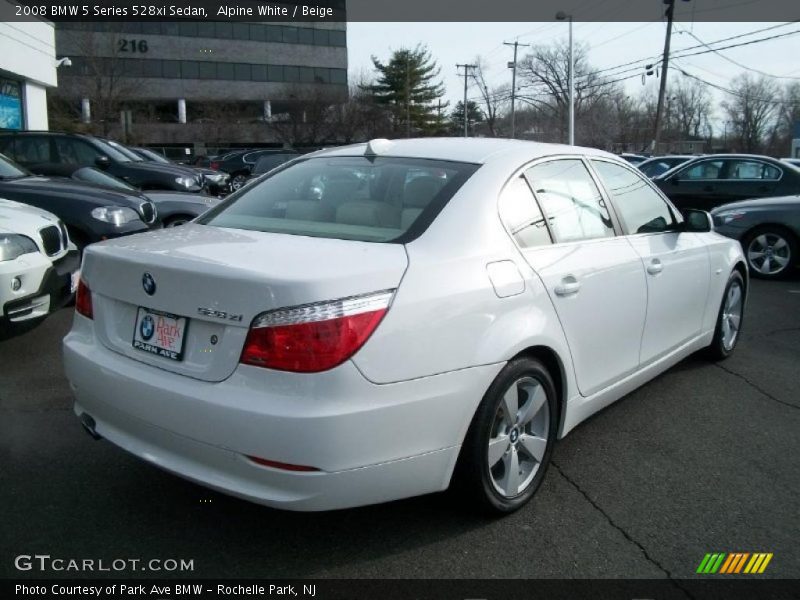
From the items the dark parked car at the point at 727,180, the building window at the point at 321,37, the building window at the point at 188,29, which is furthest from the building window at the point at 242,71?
the dark parked car at the point at 727,180

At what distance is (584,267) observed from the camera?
339 cm

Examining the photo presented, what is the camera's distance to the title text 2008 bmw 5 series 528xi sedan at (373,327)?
2.38 metres

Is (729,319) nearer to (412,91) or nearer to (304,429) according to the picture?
(304,429)

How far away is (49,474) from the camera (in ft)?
11.0

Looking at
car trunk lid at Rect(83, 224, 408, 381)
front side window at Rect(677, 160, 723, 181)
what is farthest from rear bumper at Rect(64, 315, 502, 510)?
front side window at Rect(677, 160, 723, 181)

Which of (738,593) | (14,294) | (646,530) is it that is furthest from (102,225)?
(738,593)

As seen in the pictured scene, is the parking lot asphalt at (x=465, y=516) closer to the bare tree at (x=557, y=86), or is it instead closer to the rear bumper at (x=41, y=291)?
the rear bumper at (x=41, y=291)

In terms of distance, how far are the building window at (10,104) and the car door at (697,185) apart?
16.8 metres

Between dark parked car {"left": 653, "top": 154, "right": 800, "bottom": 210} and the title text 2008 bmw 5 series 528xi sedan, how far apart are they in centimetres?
958

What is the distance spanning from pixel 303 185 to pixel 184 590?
1942mm

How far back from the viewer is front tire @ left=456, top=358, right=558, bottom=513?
2.78 metres

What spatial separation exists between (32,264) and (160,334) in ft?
9.30

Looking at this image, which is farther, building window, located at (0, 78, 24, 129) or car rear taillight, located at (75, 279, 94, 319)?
building window, located at (0, 78, 24, 129)

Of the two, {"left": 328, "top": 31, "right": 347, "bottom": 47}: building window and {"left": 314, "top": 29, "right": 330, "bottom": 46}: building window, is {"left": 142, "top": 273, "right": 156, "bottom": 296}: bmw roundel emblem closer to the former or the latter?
{"left": 314, "top": 29, "right": 330, "bottom": 46}: building window
